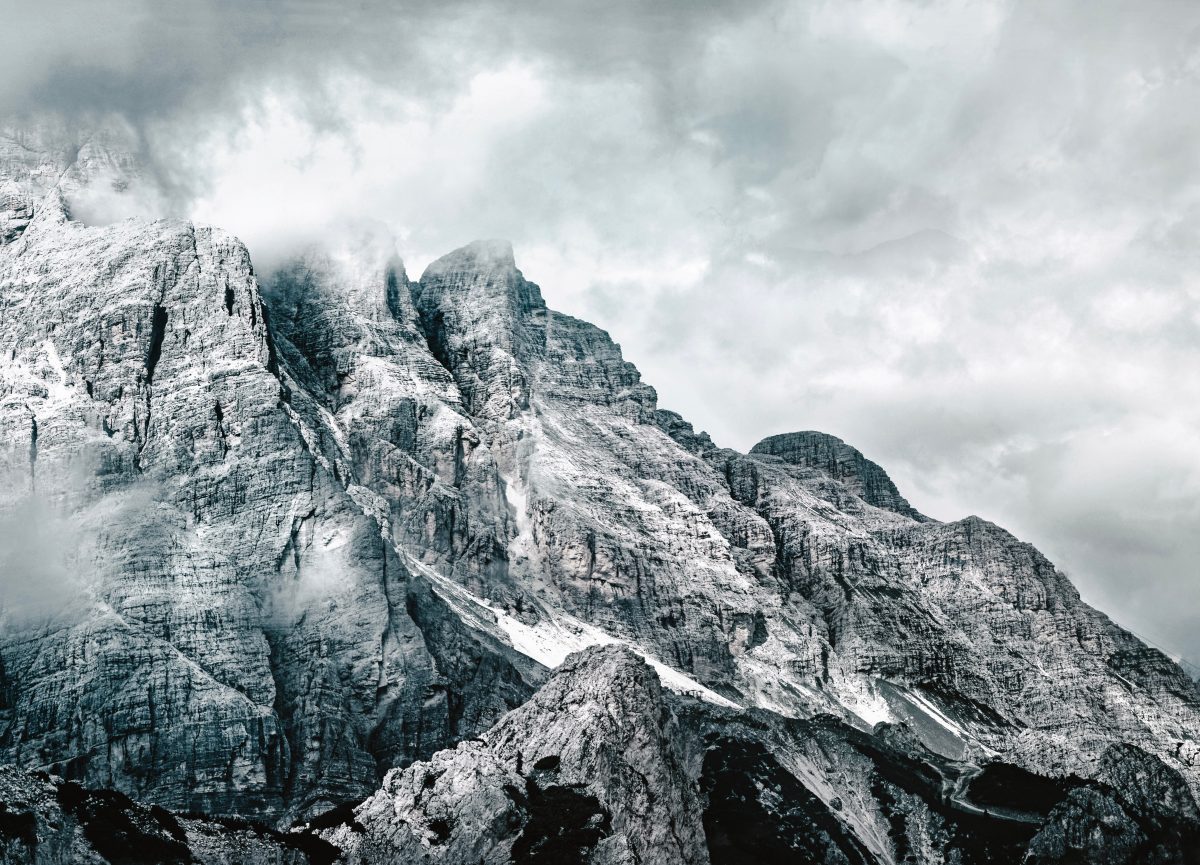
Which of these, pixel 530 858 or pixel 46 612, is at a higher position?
pixel 46 612

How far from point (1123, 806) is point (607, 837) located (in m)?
70.2

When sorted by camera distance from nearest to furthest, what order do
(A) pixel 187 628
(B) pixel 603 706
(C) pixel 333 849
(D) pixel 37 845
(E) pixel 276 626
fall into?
1. (D) pixel 37 845
2. (C) pixel 333 849
3. (B) pixel 603 706
4. (A) pixel 187 628
5. (E) pixel 276 626

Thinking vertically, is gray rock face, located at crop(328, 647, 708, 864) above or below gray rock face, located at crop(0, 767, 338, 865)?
above

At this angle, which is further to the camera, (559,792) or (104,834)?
(559,792)

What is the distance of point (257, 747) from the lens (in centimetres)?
17025

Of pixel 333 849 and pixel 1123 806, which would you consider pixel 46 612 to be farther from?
pixel 1123 806

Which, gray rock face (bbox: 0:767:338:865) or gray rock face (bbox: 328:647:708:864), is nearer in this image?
gray rock face (bbox: 0:767:338:865)

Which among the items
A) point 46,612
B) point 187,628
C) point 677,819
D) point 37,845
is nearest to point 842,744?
point 677,819

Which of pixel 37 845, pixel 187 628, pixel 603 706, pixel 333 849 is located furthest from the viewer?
pixel 187 628

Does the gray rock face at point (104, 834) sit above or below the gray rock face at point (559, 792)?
below

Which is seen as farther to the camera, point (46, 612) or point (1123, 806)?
point (46, 612)

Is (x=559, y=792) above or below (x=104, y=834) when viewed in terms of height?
above

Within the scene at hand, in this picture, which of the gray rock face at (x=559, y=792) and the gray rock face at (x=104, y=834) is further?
the gray rock face at (x=559, y=792)

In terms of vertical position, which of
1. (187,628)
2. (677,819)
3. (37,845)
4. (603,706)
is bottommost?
(37,845)
